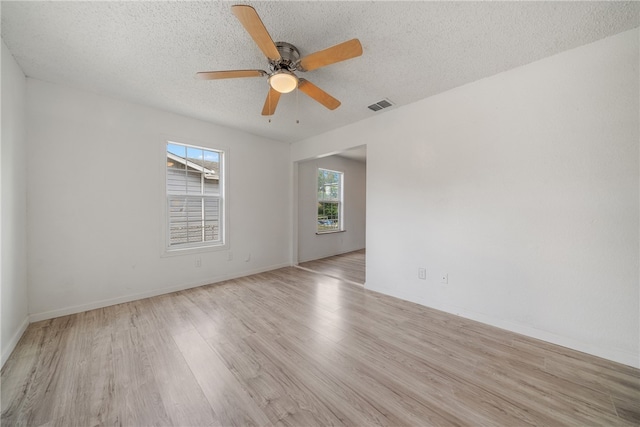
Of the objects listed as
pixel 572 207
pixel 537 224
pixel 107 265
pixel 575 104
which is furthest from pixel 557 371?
pixel 107 265

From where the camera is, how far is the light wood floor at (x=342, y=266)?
414cm

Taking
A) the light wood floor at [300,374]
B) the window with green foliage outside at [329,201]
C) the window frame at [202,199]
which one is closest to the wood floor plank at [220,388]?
the light wood floor at [300,374]

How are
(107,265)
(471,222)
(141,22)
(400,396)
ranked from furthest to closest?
(107,265), (471,222), (141,22), (400,396)

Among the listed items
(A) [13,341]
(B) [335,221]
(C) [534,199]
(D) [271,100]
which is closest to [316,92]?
(D) [271,100]

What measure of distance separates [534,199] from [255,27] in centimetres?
273

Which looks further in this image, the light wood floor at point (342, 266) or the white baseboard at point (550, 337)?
the light wood floor at point (342, 266)

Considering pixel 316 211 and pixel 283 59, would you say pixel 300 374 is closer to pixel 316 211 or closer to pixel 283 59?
pixel 283 59

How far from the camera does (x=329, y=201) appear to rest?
234 inches

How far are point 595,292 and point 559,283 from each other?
Answer: 0.21 meters

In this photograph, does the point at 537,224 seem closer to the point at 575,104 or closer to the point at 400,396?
the point at 575,104

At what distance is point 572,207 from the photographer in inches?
79.2

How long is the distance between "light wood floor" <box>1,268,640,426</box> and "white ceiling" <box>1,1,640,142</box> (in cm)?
257

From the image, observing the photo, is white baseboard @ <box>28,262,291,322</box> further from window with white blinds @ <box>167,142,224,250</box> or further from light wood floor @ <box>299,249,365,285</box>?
light wood floor @ <box>299,249,365,285</box>

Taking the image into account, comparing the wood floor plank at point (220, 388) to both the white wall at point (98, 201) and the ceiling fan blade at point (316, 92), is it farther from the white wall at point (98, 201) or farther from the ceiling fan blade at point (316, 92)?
the ceiling fan blade at point (316, 92)
